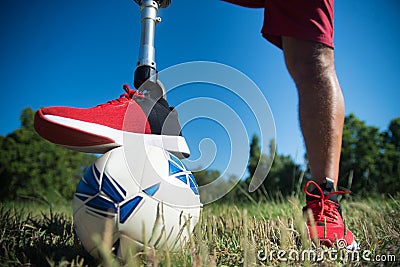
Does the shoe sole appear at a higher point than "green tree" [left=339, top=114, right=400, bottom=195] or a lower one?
lower

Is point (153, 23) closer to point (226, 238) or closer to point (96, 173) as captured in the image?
point (96, 173)

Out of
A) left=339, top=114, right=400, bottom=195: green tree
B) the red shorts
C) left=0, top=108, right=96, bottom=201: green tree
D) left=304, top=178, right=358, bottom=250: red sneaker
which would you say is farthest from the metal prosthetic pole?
left=0, top=108, right=96, bottom=201: green tree

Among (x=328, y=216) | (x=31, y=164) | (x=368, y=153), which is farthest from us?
(x=31, y=164)

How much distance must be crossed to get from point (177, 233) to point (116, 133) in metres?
0.54

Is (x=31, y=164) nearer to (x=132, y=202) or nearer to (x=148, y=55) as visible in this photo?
(x=148, y=55)

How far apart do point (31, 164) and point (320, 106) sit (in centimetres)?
2058

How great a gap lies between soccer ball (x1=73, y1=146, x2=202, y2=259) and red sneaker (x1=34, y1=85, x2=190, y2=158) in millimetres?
104

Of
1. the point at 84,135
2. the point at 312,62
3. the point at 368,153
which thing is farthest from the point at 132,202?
the point at 368,153

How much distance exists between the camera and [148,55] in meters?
1.82

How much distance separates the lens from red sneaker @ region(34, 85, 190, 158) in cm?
138

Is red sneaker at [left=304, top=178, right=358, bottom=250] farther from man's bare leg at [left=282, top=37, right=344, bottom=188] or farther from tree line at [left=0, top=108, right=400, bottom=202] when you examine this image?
tree line at [left=0, top=108, right=400, bottom=202]

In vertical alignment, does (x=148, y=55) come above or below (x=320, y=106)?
above

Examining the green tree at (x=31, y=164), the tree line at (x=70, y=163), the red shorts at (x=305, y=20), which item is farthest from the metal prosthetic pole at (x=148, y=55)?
the green tree at (x=31, y=164)

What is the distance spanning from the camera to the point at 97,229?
1.20 meters
